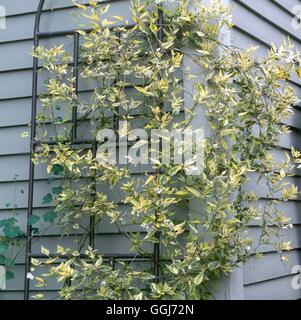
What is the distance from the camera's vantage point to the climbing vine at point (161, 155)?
90.5 inches

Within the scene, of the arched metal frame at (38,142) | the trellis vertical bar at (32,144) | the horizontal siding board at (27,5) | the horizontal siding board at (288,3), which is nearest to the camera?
the arched metal frame at (38,142)

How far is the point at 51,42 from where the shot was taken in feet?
9.51

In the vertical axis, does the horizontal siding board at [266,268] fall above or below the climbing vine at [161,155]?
below

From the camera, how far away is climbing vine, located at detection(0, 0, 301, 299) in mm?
2299

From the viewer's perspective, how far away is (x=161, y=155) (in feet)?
7.68

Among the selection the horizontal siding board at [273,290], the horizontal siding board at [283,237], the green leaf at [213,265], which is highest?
the horizontal siding board at [283,237]

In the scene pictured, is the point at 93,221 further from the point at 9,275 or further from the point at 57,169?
the point at 9,275

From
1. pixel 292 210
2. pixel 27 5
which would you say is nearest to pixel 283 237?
pixel 292 210

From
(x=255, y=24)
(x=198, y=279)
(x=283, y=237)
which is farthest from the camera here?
(x=283, y=237)

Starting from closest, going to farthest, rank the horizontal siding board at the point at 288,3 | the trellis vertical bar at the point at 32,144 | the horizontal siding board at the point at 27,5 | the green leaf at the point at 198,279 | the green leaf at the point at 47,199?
the green leaf at the point at 198,279
the trellis vertical bar at the point at 32,144
the green leaf at the point at 47,199
the horizontal siding board at the point at 27,5
the horizontal siding board at the point at 288,3

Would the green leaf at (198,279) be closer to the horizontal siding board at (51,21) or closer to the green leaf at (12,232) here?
the green leaf at (12,232)

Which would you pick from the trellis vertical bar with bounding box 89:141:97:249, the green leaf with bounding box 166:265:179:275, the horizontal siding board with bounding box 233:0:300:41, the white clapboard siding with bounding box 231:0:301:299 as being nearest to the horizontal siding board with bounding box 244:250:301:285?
the white clapboard siding with bounding box 231:0:301:299

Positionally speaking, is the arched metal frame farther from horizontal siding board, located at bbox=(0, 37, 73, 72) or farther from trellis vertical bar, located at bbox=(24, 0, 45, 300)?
horizontal siding board, located at bbox=(0, 37, 73, 72)

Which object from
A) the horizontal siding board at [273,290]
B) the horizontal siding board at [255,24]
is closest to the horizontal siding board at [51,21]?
the horizontal siding board at [255,24]
